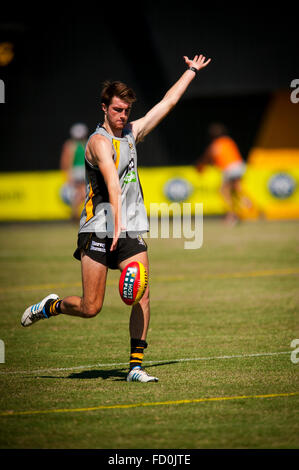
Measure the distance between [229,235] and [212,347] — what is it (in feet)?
39.5

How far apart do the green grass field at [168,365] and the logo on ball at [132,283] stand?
75 centimetres

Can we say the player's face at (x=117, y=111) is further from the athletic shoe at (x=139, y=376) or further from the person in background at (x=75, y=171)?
the person in background at (x=75, y=171)

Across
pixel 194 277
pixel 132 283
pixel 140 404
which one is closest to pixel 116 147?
pixel 132 283

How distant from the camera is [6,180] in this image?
25828mm

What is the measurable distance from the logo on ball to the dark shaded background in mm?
22181

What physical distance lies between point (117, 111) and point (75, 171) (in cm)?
1792

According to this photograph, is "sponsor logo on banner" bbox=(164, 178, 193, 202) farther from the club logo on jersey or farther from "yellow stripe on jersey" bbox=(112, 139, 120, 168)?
"yellow stripe on jersey" bbox=(112, 139, 120, 168)

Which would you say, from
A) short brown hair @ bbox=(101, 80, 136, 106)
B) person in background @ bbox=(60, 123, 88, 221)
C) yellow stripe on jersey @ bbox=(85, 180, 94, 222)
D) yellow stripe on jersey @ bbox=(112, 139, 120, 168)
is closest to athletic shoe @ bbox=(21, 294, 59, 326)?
yellow stripe on jersey @ bbox=(85, 180, 94, 222)

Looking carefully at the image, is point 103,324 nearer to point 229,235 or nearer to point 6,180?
point 229,235

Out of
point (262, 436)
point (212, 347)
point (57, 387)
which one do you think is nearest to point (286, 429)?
point (262, 436)

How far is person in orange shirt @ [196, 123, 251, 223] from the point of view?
77.7 feet

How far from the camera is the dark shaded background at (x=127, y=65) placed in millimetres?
28562

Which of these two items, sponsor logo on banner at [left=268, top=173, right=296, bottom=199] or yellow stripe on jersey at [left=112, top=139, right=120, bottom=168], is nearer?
yellow stripe on jersey at [left=112, top=139, right=120, bottom=168]

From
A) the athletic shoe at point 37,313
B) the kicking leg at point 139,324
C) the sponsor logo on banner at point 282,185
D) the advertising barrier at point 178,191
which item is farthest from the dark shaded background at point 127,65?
the kicking leg at point 139,324
